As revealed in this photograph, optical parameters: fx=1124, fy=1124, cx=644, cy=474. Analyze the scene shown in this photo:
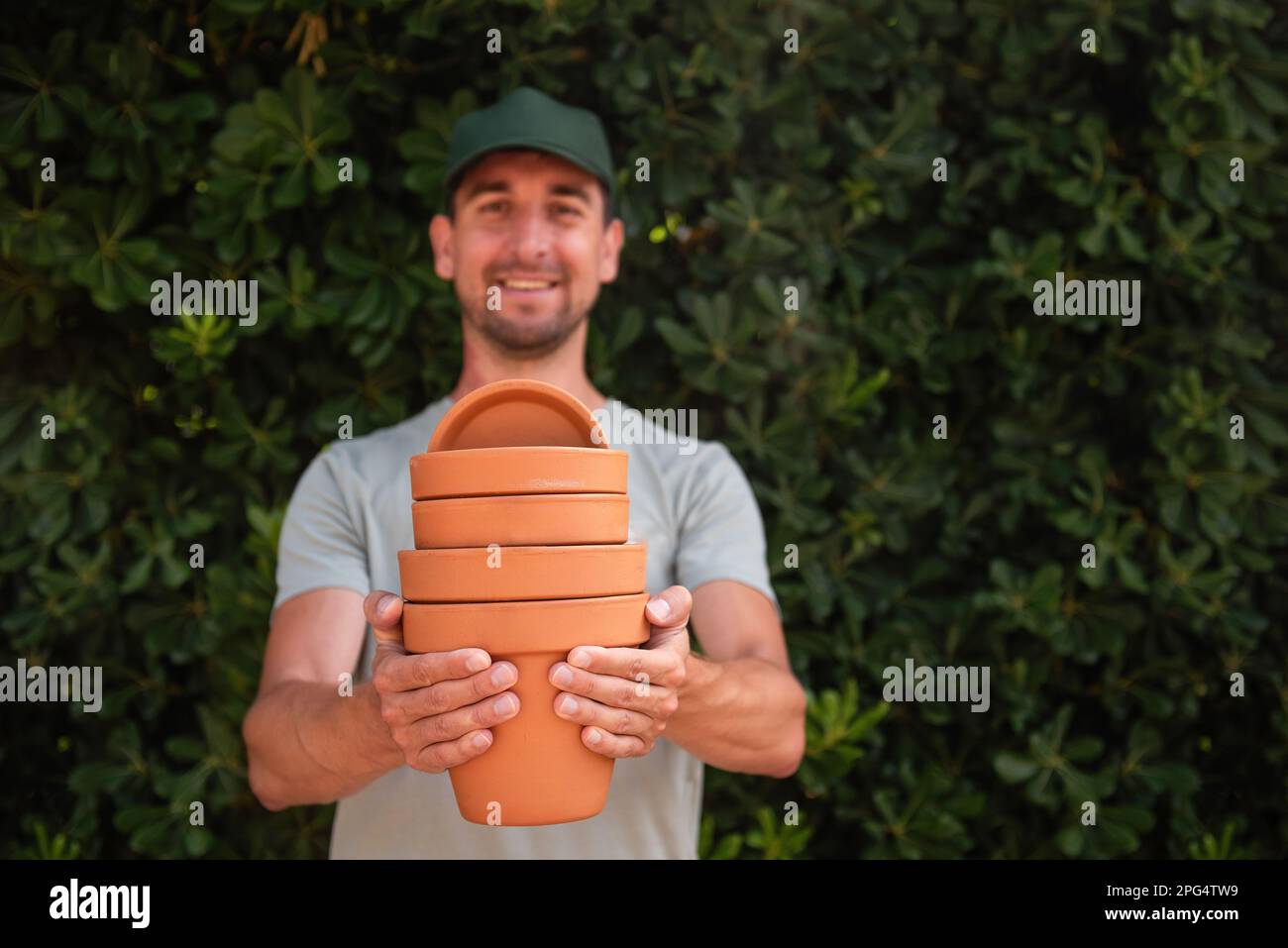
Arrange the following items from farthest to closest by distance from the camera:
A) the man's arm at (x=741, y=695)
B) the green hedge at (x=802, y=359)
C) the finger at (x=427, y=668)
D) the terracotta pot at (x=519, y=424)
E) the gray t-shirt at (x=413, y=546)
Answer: the green hedge at (x=802, y=359) < the gray t-shirt at (x=413, y=546) < the man's arm at (x=741, y=695) < the terracotta pot at (x=519, y=424) < the finger at (x=427, y=668)

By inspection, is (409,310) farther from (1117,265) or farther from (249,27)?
(1117,265)

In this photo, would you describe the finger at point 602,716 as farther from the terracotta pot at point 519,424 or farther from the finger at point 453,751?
the terracotta pot at point 519,424

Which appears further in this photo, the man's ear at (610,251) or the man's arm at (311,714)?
the man's ear at (610,251)

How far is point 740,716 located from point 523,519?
662 millimetres

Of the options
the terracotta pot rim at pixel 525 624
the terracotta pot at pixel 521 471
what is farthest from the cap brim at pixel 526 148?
the terracotta pot rim at pixel 525 624

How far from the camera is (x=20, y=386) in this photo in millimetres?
2275

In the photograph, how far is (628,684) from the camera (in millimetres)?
1219

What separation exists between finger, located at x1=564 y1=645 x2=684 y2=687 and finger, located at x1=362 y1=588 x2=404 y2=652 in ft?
0.66

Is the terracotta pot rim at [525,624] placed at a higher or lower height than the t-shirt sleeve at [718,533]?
lower

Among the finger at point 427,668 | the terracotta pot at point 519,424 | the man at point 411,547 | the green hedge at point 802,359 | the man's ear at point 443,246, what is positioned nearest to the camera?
the finger at point 427,668

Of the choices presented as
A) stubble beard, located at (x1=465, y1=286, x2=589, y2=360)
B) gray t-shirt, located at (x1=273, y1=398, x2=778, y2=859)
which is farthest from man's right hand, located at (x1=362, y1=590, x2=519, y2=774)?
stubble beard, located at (x1=465, y1=286, x2=589, y2=360)

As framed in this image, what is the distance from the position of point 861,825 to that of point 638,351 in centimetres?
111

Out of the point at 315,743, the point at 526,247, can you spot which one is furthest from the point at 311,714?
the point at 526,247

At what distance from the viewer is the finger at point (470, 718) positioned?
3.90ft
